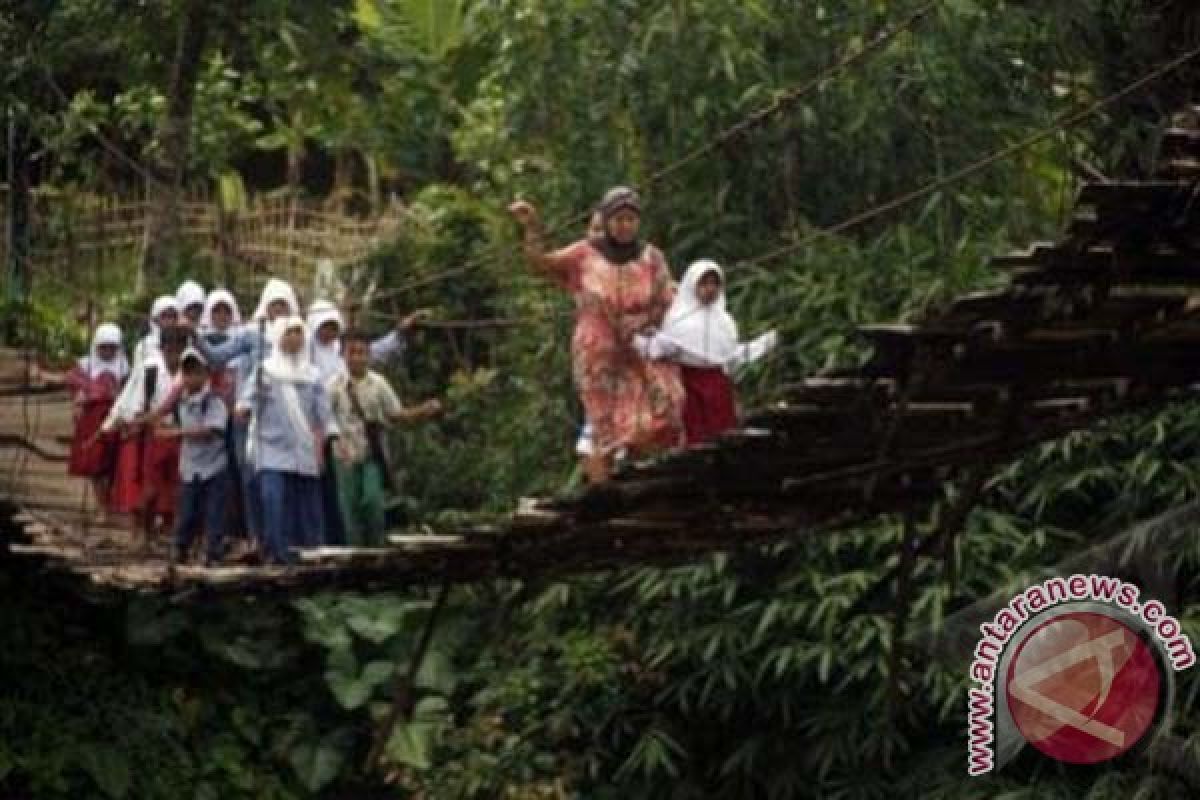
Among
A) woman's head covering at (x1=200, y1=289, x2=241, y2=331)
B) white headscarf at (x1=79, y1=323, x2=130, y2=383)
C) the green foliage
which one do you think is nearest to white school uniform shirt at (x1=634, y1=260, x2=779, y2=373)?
the green foliage

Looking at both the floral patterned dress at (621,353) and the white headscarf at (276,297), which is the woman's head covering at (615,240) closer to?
the floral patterned dress at (621,353)

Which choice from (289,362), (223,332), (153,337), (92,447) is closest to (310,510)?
(289,362)

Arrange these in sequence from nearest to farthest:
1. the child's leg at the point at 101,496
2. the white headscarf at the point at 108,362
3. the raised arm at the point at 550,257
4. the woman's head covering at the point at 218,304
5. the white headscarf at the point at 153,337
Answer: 1. the raised arm at the point at 550,257
2. the woman's head covering at the point at 218,304
3. the white headscarf at the point at 153,337
4. the child's leg at the point at 101,496
5. the white headscarf at the point at 108,362

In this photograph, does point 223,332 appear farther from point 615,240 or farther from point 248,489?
point 615,240

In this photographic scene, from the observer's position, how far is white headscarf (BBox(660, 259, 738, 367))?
27.1 feet

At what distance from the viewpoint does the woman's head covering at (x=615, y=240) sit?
8078mm

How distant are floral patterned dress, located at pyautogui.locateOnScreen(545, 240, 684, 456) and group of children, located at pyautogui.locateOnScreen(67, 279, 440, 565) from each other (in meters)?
0.69

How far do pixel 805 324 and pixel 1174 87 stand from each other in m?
1.15

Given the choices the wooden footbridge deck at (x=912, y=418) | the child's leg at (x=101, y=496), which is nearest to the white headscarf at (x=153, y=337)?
the child's leg at (x=101, y=496)

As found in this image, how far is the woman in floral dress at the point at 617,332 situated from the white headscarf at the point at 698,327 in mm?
38

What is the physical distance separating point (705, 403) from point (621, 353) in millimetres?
224

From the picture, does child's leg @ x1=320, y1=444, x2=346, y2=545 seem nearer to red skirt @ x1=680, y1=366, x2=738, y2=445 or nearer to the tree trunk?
red skirt @ x1=680, y1=366, x2=738, y2=445

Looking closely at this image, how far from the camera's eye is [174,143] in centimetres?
1248

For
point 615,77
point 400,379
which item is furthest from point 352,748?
point 615,77
